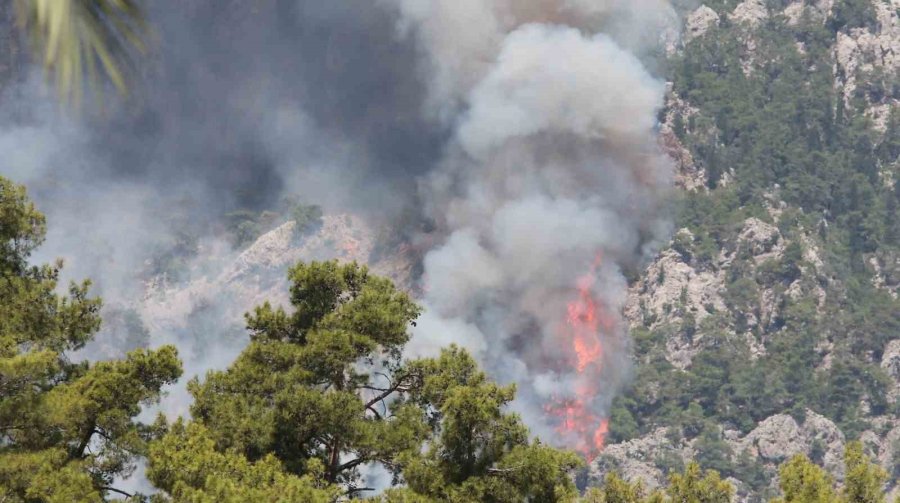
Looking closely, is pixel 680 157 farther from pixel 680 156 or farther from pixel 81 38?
pixel 81 38

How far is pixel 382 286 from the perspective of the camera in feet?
102

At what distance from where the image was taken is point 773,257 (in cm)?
15200

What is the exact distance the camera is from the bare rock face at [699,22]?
176 meters

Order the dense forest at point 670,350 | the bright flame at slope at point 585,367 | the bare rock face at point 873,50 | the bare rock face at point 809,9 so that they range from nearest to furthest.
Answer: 1. the dense forest at point 670,350
2. the bright flame at slope at point 585,367
3. the bare rock face at point 873,50
4. the bare rock face at point 809,9

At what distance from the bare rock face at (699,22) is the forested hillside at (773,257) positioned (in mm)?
189

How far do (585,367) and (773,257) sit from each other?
2548 cm

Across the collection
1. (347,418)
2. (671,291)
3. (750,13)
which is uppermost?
(750,13)

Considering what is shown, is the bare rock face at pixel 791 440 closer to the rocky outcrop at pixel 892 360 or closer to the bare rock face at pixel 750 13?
the rocky outcrop at pixel 892 360

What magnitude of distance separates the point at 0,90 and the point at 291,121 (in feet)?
110

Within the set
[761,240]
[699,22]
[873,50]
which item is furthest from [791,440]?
[699,22]

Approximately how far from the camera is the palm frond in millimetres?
4070

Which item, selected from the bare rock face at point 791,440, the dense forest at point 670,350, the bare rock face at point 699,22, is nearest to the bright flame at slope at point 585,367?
the dense forest at point 670,350

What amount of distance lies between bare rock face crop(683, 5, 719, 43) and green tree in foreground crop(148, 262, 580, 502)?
497ft

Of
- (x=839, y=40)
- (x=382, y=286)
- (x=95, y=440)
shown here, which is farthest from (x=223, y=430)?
(x=839, y=40)
